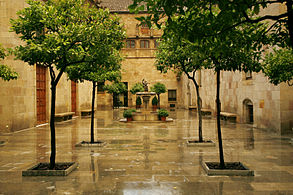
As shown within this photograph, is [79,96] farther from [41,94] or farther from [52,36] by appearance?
[52,36]

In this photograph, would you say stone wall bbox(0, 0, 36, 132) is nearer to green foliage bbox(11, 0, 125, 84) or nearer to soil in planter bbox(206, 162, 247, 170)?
green foliage bbox(11, 0, 125, 84)

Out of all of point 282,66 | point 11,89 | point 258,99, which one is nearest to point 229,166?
point 282,66

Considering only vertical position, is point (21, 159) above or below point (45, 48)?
below

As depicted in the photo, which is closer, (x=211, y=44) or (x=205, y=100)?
(x=211, y=44)

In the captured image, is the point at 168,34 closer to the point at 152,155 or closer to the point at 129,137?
the point at 152,155

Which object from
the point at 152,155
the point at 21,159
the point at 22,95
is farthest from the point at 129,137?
the point at 22,95

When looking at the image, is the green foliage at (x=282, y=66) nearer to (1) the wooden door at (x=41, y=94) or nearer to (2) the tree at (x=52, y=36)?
(2) the tree at (x=52, y=36)

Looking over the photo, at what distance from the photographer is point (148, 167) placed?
6.91m

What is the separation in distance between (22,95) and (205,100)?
18.3 meters

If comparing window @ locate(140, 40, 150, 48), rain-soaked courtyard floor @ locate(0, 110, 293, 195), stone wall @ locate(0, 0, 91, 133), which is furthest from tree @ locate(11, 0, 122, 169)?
window @ locate(140, 40, 150, 48)

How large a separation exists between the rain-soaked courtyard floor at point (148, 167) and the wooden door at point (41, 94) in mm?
6991

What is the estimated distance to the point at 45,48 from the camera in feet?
19.3

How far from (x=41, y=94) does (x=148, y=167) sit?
14.2 metres

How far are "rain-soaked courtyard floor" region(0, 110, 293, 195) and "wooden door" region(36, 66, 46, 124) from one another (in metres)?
6.99
